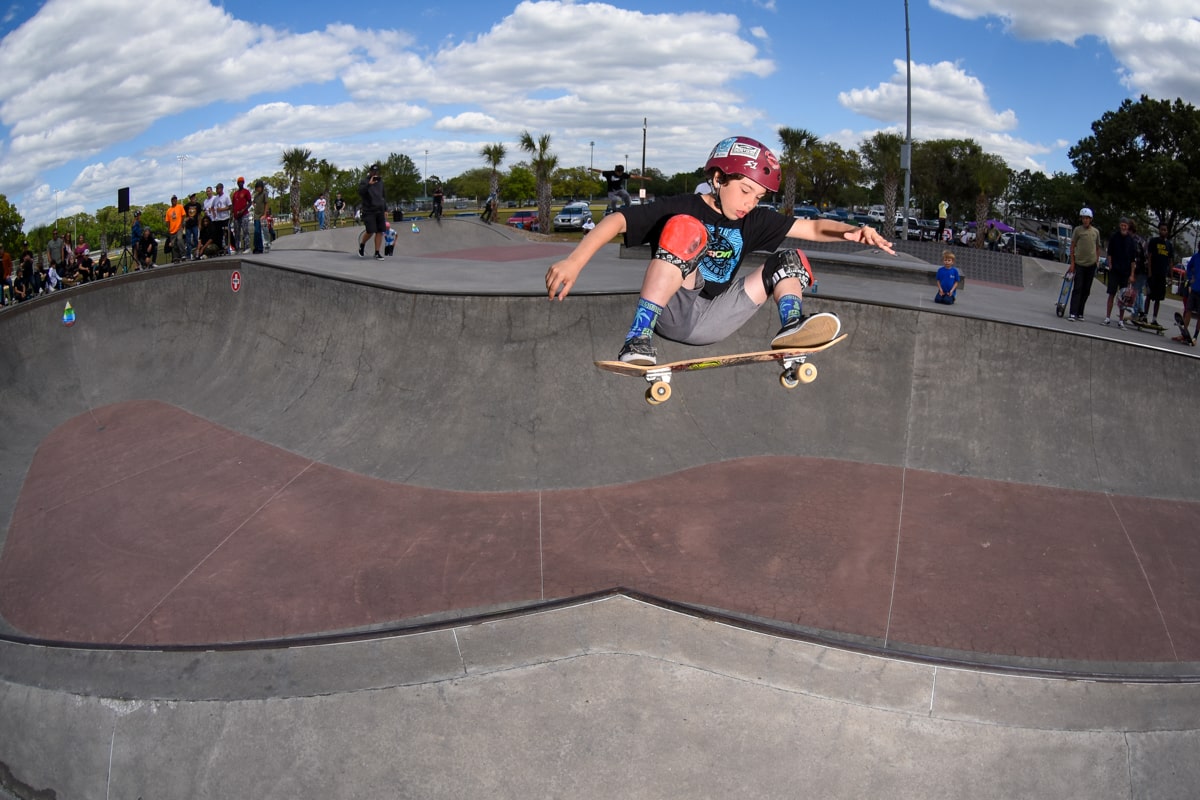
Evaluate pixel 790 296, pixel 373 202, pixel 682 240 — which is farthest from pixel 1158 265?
pixel 373 202

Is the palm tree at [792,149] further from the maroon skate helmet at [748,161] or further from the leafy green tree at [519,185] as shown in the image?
the leafy green tree at [519,185]

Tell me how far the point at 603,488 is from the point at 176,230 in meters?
13.6

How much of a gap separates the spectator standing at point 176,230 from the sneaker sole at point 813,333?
16.0 metres

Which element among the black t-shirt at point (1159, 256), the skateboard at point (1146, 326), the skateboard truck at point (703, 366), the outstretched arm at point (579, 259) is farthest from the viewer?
the skateboard at point (1146, 326)

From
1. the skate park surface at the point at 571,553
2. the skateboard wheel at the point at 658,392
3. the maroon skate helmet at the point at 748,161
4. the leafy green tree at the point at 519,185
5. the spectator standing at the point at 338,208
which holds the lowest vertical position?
the skate park surface at the point at 571,553

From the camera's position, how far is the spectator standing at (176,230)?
16.9m

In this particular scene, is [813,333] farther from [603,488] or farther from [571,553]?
[603,488]

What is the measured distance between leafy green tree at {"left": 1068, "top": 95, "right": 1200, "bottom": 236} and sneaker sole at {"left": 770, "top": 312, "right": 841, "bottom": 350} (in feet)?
149

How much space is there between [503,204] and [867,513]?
98082 millimetres

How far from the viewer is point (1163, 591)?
249 inches

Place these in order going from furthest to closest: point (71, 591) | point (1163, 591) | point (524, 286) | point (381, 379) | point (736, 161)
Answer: point (524, 286), point (381, 379), point (71, 591), point (1163, 591), point (736, 161)

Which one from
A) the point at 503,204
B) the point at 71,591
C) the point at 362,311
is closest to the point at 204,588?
the point at 71,591

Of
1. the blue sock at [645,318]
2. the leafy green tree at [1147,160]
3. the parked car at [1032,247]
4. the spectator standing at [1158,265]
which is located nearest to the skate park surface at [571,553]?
the spectator standing at [1158,265]

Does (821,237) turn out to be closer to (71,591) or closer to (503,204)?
(71,591)
